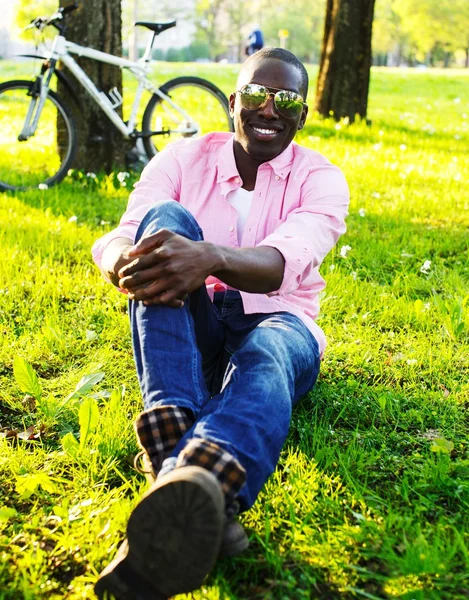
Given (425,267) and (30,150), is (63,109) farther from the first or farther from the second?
(425,267)

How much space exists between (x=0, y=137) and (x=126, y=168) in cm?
284

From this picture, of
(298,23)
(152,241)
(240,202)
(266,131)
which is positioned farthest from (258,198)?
(298,23)

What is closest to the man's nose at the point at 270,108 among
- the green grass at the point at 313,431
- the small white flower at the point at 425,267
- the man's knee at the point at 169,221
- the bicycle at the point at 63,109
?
the man's knee at the point at 169,221

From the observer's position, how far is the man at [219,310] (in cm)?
196

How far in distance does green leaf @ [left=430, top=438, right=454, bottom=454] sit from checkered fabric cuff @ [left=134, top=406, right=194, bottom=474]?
1079 mm

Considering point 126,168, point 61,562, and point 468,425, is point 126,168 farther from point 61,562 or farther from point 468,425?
point 61,562

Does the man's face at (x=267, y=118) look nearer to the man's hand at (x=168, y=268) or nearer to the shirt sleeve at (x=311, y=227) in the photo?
the shirt sleeve at (x=311, y=227)

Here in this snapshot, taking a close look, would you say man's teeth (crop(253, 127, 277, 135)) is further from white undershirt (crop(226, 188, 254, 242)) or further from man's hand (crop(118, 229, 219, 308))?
man's hand (crop(118, 229, 219, 308))

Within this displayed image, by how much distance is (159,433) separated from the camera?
7.54 feet

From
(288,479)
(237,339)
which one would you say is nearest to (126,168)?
(237,339)

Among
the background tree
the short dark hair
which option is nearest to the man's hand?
the short dark hair

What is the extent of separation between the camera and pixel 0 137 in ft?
31.1

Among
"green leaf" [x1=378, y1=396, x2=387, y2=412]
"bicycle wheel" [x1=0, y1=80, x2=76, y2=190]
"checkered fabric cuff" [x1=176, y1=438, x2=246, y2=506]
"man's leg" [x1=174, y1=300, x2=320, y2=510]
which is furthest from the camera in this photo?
"bicycle wheel" [x1=0, y1=80, x2=76, y2=190]

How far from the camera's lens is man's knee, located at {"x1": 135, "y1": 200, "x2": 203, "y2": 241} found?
2652 mm
